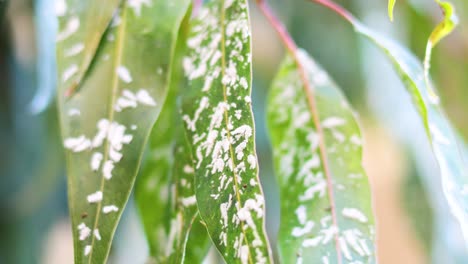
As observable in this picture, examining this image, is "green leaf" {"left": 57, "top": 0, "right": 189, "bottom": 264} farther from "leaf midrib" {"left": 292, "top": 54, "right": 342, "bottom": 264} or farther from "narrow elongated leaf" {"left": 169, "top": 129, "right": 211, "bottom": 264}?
"leaf midrib" {"left": 292, "top": 54, "right": 342, "bottom": 264}

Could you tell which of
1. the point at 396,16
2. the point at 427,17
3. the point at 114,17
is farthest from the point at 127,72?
the point at 396,16

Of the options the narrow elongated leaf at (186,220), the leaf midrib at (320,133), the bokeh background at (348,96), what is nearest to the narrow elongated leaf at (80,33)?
the narrow elongated leaf at (186,220)

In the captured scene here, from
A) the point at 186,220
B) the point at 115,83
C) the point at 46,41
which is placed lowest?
the point at 186,220

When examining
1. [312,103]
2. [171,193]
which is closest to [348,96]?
[312,103]

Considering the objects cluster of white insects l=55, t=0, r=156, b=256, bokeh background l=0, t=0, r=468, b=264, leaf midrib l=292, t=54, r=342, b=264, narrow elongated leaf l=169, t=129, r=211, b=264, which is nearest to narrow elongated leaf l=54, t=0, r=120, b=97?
cluster of white insects l=55, t=0, r=156, b=256

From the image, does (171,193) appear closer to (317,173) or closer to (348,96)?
(317,173)

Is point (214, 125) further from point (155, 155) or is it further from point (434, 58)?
point (434, 58)

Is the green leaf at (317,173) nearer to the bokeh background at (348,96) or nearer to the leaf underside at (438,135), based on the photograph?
the leaf underside at (438,135)
